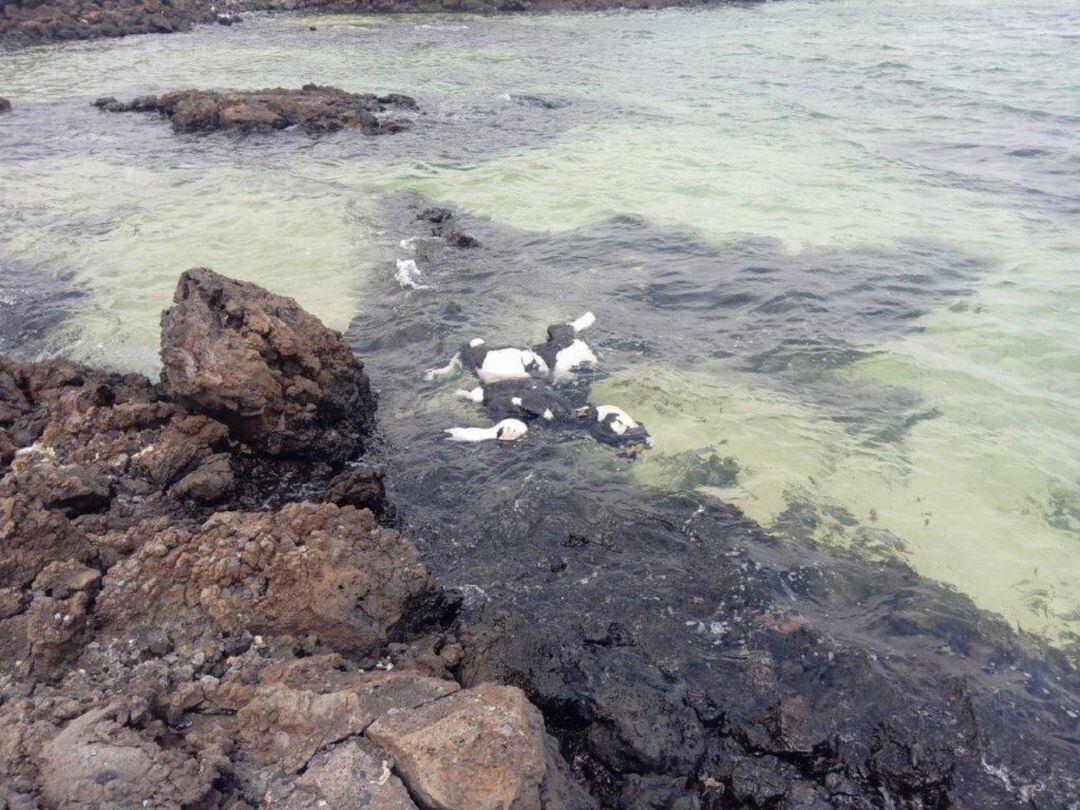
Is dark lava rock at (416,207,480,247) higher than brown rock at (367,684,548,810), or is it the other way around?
brown rock at (367,684,548,810)

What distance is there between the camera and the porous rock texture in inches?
143

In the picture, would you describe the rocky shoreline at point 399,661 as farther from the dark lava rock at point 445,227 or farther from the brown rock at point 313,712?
the dark lava rock at point 445,227

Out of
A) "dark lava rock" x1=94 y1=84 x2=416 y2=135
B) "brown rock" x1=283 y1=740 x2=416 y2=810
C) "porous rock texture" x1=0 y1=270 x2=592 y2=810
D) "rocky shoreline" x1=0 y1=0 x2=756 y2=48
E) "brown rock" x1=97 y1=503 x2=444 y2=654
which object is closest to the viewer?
"brown rock" x1=283 y1=740 x2=416 y2=810

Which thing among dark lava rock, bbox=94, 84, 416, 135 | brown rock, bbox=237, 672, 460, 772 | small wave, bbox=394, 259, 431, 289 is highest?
brown rock, bbox=237, 672, 460, 772

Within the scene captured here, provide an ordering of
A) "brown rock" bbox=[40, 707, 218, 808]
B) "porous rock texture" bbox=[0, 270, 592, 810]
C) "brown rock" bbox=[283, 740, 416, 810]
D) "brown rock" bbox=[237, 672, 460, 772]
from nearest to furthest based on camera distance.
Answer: "brown rock" bbox=[40, 707, 218, 808], "brown rock" bbox=[283, 740, 416, 810], "porous rock texture" bbox=[0, 270, 592, 810], "brown rock" bbox=[237, 672, 460, 772]

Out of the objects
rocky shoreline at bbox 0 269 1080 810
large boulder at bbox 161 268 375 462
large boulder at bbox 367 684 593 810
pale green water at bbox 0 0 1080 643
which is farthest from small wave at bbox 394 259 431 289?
large boulder at bbox 367 684 593 810

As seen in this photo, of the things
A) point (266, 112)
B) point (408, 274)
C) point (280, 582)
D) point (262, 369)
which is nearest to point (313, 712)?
point (280, 582)

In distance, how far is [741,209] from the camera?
14617 millimetres

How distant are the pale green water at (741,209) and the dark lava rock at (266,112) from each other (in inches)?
34.4

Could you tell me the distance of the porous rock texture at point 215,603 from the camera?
364 centimetres

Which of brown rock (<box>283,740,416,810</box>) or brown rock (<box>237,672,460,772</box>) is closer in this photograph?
brown rock (<box>283,740,416,810</box>)

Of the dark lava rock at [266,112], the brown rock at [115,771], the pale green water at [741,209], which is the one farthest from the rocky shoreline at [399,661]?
the dark lava rock at [266,112]

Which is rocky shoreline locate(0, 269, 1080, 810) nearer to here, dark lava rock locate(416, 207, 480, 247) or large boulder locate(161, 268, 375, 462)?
large boulder locate(161, 268, 375, 462)

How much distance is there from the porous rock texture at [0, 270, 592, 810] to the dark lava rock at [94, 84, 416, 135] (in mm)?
14016
